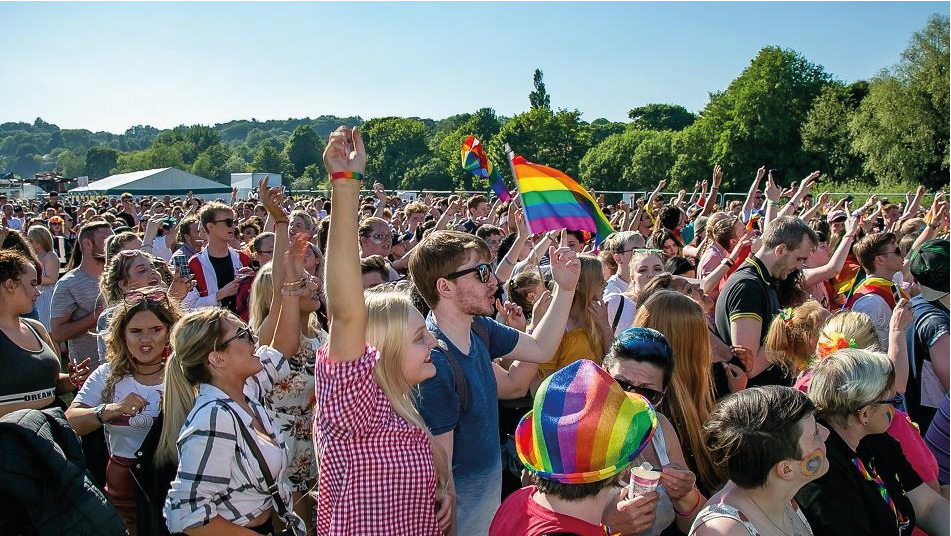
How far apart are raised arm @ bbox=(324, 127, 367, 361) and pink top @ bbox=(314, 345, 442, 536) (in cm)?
11

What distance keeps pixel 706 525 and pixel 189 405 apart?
6.20 feet

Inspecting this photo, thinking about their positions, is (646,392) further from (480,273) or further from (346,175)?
(346,175)

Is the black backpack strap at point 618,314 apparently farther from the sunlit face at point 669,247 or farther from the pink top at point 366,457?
the sunlit face at point 669,247

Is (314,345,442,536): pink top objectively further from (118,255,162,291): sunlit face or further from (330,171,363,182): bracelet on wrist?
(118,255,162,291): sunlit face

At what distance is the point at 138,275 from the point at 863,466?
408 cm

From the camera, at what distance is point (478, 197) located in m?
11.9

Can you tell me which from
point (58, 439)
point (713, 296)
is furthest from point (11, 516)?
point (713, 296)

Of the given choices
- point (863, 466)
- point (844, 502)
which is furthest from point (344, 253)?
point (863, 466)

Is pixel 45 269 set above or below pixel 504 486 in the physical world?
above

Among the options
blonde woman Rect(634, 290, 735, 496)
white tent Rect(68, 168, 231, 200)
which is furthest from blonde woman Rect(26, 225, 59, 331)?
white tent Rect(68, 168, 231, 200)

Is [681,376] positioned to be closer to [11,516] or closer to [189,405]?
[189,405]

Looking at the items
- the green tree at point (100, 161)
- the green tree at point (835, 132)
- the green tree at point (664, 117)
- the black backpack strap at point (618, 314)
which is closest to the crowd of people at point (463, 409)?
the black backpack strap at point (618, 314)

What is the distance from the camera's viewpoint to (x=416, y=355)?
8.41ft

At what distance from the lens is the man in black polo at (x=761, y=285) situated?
4.46 m
